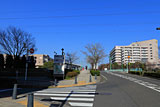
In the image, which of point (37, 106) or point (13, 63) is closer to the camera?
point (37, 106)

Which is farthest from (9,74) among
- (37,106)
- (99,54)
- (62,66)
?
(37,106)

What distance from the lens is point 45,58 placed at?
4304 inches

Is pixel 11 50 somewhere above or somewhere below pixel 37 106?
above

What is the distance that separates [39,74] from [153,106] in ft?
86.3

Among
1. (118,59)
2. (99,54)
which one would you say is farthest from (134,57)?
(99,54)

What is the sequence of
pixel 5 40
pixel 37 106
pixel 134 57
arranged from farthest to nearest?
pixel 134 57 → pixel 5 40 → pixel 37 106

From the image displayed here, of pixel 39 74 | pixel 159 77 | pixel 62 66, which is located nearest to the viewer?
pixel 62 66

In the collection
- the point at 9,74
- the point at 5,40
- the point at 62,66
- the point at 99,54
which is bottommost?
the point at 9,74

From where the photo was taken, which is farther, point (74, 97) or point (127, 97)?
point (74, 97)

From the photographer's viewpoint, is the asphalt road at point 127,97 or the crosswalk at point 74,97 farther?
the crosswalk at point 74,97

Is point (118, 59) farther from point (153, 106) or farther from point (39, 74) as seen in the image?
point (153, 106)

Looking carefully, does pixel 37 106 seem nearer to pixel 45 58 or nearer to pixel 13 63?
pixel 13 63

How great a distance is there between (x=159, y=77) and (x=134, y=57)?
10904 cm

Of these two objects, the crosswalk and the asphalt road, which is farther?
the crosswalk
